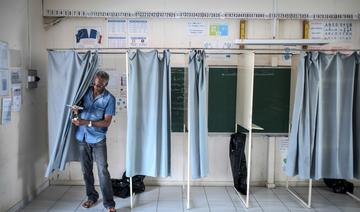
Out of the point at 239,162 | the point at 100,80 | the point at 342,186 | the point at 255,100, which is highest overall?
the point at 100,80

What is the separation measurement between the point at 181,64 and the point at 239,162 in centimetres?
155

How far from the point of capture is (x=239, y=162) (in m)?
4.46

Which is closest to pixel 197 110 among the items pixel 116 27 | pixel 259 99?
pixel 259 99

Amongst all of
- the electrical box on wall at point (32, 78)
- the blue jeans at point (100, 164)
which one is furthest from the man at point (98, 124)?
the electrical box on wall at point (32, 78)

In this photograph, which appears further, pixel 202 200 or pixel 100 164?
pixel 202 200

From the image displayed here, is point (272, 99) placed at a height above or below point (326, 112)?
above

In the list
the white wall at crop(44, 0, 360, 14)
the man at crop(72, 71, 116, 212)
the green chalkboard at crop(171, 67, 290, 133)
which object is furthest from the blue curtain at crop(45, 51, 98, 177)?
the green chalkboard at crop(171, 67, 290, 133)

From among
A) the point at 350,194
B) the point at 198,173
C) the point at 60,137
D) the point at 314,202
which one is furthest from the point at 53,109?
the point at 350,194

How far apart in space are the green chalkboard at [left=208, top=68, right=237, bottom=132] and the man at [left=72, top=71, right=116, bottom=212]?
154 centimetres

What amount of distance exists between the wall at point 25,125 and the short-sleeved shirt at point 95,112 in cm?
72

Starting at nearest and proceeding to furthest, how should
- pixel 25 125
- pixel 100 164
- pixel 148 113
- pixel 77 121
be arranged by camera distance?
pixel 77 121
pixel 100 164
pixel 148 113
pixel 25 125

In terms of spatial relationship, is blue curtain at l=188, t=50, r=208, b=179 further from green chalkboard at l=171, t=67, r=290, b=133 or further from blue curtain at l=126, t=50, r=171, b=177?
green chalkboard at l=171, t=67, r=290, b=133

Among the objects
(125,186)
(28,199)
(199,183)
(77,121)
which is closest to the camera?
(77,121)

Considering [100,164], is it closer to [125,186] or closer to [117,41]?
[125,186]
